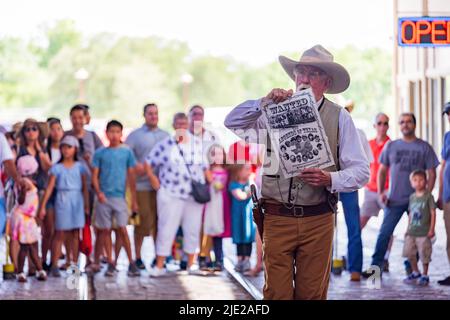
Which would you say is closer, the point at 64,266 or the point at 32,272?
the point at 32,272

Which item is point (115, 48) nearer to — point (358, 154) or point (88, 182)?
point (88, 182)

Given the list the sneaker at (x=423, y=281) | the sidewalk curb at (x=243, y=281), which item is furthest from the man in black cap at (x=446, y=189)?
the sidewalk curb at (x=243, y=281)

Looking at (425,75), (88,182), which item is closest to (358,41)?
(425,75)

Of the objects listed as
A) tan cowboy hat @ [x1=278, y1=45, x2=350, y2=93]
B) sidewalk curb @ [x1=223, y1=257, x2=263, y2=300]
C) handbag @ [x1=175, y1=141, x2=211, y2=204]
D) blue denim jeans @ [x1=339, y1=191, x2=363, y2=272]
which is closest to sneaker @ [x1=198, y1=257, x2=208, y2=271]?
sidewalk curb @ [x1=223, y1=257, x2=263, y2=300]

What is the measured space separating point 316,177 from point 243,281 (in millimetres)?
6466

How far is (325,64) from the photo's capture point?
7.93m

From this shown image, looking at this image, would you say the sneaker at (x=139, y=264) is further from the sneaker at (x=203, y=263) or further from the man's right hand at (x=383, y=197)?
the man's right hand at (x=383, y=197)

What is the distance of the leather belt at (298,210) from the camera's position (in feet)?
25.7

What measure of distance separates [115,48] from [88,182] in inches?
3571

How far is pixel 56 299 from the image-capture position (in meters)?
12.2

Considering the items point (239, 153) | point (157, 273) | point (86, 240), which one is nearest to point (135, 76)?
point (239, 153)

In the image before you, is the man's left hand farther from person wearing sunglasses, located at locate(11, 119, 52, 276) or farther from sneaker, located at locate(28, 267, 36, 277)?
sneaker, located at locate(28, 267, 36, 277)

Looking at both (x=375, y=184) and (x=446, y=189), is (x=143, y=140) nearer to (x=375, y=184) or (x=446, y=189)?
(x=375, y=184)
